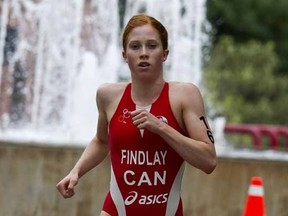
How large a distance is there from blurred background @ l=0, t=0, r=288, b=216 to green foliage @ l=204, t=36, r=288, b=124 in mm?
36

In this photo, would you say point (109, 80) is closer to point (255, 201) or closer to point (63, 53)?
point (63, 53)

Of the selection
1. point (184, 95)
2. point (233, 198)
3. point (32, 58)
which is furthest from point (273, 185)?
point (32, 58)

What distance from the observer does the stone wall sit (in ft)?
29.2

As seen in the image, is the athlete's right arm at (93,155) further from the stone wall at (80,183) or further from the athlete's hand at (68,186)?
the stone wall at (80,183)

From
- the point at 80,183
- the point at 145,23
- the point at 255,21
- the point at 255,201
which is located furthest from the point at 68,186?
the point at 255,21

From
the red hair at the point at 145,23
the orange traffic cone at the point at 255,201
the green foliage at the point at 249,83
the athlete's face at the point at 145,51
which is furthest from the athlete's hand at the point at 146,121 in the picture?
the green foliage at the point at 249,83

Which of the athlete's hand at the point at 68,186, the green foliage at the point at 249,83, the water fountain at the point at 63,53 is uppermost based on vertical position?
the green foliage at the point at 249,83

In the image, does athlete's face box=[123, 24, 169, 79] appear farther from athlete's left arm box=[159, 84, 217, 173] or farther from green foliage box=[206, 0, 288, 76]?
green foliage box=[206, 0, 288, 76]

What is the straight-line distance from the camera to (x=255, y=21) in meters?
47.4

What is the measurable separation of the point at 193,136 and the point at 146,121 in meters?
0.29

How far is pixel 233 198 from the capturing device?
30.7 ft

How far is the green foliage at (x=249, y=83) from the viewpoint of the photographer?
40562 millimetres

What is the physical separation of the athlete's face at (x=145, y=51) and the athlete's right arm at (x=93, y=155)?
31cm

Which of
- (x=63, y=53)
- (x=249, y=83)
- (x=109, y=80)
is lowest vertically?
(x=109, y=80)
